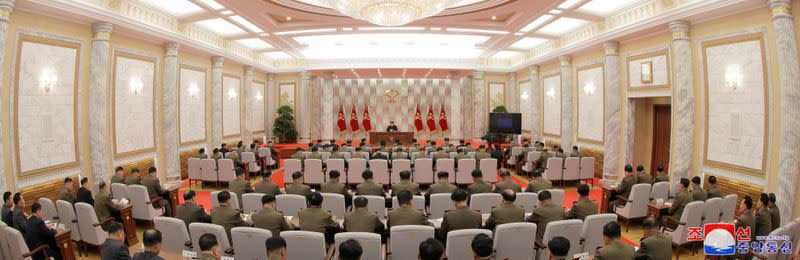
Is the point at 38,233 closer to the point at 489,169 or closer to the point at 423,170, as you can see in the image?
the point at 423,170

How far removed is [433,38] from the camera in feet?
40.5

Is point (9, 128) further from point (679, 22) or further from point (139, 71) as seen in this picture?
point (679, 22)

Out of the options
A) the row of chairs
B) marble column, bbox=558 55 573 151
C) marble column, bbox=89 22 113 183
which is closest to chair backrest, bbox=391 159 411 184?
the row of chairs

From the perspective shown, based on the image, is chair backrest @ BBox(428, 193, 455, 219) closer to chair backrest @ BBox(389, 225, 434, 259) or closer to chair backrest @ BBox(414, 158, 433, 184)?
chair backrest @ BBox(389, 225, 434, 259)

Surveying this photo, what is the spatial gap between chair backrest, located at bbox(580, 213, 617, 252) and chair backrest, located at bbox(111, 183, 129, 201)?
22.1ft

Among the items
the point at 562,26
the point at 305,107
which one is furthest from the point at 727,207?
the point at 305,107

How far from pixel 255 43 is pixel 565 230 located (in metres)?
11.8

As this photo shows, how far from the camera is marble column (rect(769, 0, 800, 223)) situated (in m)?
5.67

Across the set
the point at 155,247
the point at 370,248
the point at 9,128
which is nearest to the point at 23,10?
the point at 9,128

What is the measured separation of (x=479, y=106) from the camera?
16.8 meters

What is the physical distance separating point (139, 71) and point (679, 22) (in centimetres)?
1177

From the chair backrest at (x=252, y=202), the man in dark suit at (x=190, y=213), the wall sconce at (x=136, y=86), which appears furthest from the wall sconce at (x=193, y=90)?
the man in dark suit at (x=190, y=213)

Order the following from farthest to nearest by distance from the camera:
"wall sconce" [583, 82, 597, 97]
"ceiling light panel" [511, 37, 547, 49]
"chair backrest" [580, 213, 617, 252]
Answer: "ceiling light panel" [511, 37, 547, 49] < "wall sconce" [583, 82, 597, 97] < "chair backrest" [580, 213, 617, 252]

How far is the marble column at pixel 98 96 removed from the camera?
7.48 m
